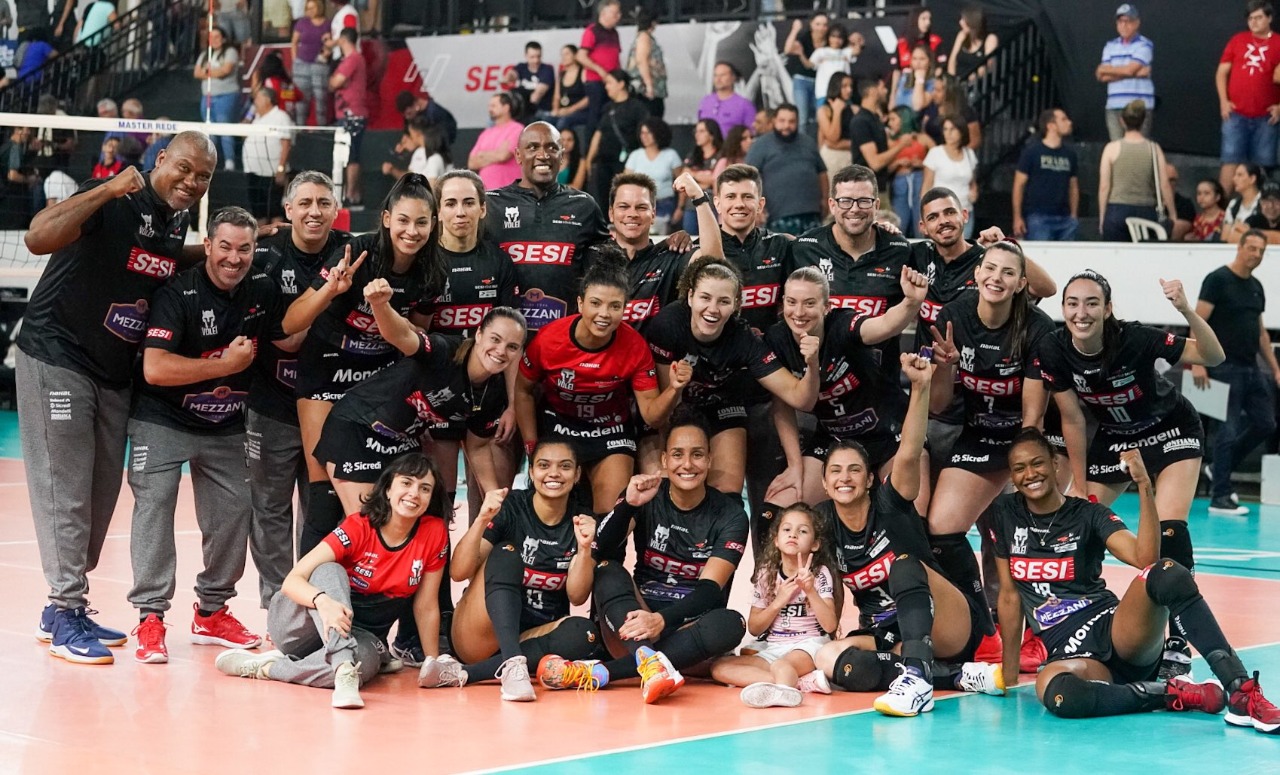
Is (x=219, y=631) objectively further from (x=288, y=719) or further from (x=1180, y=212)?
(x=1180, y=212)

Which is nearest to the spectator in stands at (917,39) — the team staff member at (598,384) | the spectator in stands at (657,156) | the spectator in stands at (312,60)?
the spectator in stands at (657,156)

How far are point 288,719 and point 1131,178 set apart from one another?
1150 cm

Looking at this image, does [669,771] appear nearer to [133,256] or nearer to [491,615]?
[491,615]

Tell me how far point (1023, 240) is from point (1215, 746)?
1023cm

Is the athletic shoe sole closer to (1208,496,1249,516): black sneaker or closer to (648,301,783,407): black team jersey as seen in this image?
(648,301,783,407): black team jersey

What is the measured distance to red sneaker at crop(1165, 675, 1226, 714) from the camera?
7.13 metres

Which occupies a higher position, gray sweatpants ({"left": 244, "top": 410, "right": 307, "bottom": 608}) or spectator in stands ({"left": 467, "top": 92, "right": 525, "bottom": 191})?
spectator in stands ({"left": 467, "top": 92, "right": 525, "bottom": 191})

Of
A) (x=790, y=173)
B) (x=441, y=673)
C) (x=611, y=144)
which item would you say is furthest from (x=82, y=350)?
(x=611, y=144)

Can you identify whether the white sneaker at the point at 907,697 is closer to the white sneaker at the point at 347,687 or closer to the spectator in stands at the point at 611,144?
the white sneaker at the point at 347,687

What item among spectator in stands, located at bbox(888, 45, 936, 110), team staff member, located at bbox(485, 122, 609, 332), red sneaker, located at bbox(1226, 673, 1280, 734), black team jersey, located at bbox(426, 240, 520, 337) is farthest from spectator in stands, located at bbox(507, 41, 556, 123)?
red sneaker, located at bbox(1226, 673, 1280, 734)

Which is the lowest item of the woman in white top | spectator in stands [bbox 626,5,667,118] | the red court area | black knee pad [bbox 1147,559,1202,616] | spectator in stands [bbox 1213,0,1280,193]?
the red court area

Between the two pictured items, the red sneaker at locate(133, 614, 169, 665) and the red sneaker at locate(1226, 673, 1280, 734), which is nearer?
the red sneaker at locate(1226, 673, 1280, 734)

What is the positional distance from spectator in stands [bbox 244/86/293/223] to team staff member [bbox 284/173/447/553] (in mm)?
9694

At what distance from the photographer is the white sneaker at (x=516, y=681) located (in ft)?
23.4
